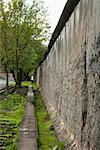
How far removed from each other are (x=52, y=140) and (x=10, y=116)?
4616mm

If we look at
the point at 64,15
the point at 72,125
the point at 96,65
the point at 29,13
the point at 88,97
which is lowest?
the point at 72,125

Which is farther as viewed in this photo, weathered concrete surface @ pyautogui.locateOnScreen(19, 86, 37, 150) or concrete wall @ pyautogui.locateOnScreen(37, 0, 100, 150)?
weathered concrete surface @ pyautogui.locateOnScreen(19, 86, 37, 150)

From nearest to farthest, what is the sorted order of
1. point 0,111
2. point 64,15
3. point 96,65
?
point 96,65
point 64,15
point 0,111

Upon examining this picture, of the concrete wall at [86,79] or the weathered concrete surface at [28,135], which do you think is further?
the weathered concrete surface at [28,135]

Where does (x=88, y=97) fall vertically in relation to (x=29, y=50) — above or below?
below

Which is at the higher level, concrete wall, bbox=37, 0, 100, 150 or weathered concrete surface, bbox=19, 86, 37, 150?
concrete wall, bbox=37, 0, 100, 150

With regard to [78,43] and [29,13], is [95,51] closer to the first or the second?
[78,43]

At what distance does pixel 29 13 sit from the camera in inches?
1205

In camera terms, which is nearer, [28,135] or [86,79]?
[86,79]

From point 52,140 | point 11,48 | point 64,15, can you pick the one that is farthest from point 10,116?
point 11,48

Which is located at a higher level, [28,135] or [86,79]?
[86,79]

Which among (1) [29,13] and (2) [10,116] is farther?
(1) [29,13]

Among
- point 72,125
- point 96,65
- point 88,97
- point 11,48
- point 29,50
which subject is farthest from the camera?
point 29,50

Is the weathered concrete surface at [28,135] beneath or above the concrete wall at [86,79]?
beneath
